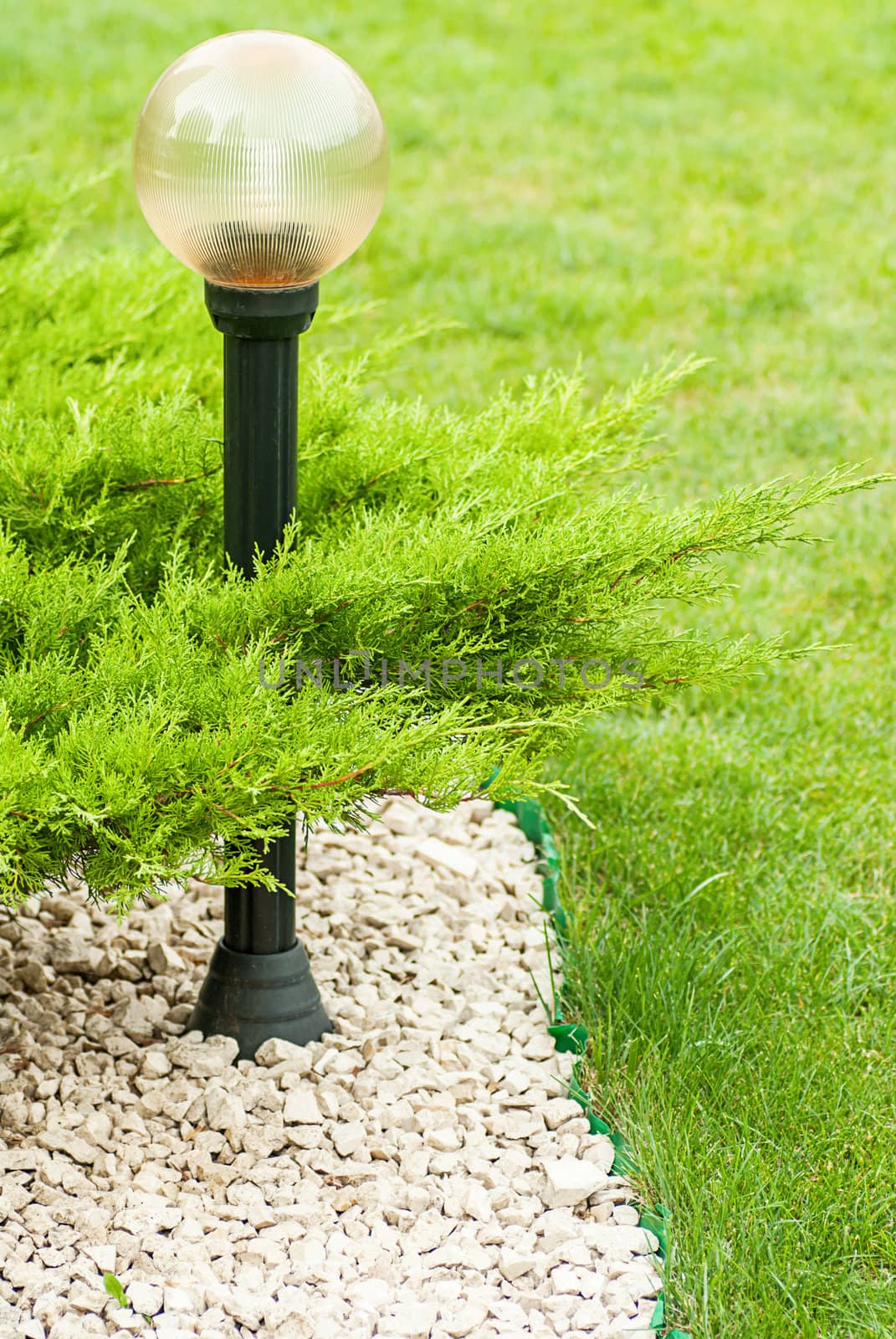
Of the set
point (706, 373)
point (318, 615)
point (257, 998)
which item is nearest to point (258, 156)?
point (318, 615)

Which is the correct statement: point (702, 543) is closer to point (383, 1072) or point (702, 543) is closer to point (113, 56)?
point (383, 1072)

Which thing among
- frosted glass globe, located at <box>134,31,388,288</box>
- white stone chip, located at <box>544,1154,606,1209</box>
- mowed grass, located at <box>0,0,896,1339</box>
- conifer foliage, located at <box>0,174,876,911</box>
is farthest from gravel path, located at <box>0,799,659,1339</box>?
frosted glass globe, located at <box>134,31,388,288</box>

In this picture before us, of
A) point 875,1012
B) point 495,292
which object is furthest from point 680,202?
point 875,1012

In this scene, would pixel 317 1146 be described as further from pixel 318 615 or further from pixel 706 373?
pixel 706 373

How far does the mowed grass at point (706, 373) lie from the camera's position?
6.73ft

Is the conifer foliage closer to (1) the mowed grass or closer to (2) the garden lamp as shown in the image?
(2) the garden lamp

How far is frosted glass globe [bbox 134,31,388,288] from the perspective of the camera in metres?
1.67

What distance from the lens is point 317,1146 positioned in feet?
6.61

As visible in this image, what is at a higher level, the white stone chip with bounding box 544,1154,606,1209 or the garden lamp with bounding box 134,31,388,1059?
the garden lamp with bounding box 134,31,388,1059

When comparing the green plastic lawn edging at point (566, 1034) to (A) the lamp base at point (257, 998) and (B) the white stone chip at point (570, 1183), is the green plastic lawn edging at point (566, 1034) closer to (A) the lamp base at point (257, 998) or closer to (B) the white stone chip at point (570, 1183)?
(B) the white stone chip at point (570, 1183)

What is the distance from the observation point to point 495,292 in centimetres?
523

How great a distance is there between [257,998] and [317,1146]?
23 centimetres

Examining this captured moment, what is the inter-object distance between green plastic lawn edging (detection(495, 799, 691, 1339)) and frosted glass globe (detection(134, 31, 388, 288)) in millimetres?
799

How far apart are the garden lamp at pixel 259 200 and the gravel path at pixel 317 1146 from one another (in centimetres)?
75
